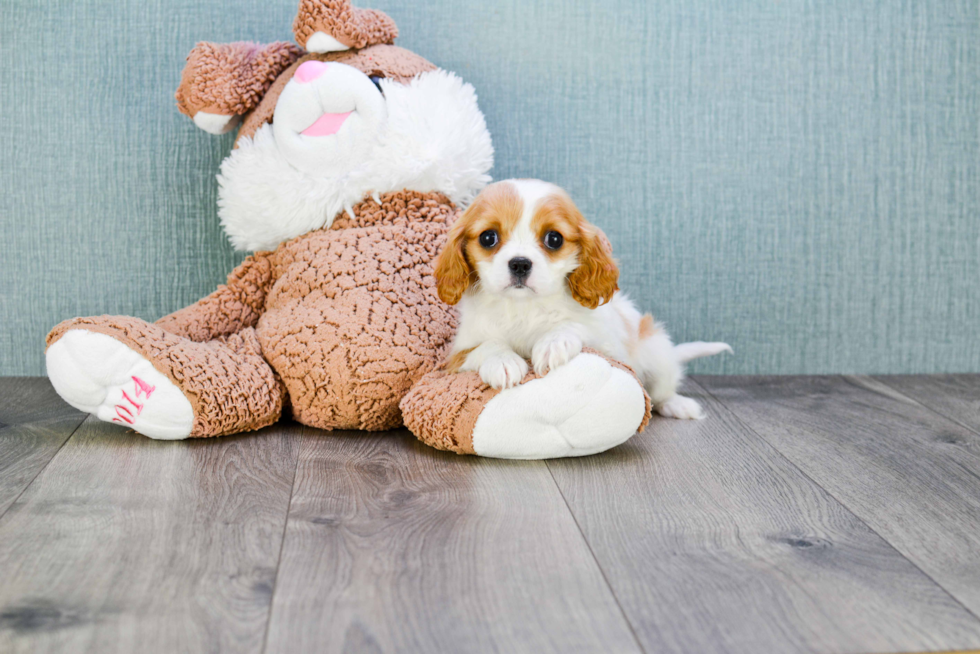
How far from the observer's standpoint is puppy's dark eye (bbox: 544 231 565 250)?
1484 mm

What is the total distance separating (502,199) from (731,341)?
1.04m

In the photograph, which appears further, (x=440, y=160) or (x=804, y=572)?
(x=440, y=160)

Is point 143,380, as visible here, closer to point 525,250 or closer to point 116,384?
point 116,384

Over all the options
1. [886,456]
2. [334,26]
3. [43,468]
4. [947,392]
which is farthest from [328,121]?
[947,392]

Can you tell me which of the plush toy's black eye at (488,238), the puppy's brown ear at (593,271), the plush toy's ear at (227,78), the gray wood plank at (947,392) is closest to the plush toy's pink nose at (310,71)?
the plush toy's ear at (227,78)

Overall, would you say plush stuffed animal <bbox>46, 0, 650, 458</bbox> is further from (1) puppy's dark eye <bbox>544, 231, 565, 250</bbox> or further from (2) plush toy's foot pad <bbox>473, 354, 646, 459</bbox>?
(1) puppy's dark eye <bbox>544, 231, 565, 250</bbox>

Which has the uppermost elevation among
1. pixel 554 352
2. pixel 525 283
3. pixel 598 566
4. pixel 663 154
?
pixel 663 154

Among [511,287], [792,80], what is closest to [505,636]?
[511,287]

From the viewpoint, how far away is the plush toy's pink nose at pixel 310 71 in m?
1.74

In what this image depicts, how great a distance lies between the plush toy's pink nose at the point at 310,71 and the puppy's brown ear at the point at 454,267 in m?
0.49

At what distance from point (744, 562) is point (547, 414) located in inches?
18.1

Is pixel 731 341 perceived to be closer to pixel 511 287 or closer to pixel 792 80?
pixel 792 80

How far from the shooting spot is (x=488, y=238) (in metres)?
1.49

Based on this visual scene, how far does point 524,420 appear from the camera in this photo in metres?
1.46
